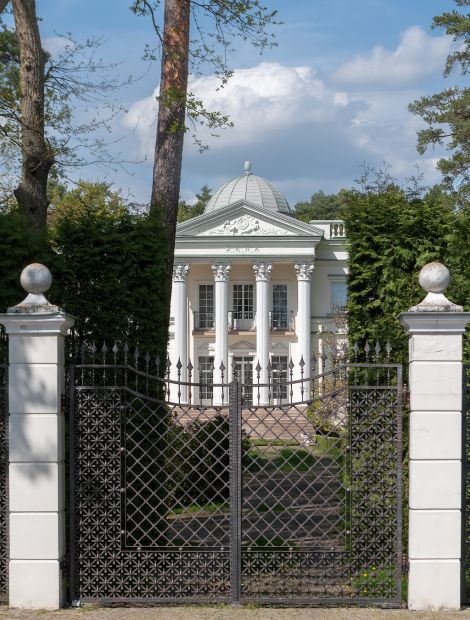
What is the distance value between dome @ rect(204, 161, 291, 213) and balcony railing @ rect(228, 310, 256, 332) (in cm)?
591

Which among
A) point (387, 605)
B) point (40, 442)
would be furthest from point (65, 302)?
point (387, 605)

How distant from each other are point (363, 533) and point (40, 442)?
257cm

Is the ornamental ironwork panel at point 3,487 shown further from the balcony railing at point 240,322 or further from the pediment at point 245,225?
the balcony railing at point 240,322

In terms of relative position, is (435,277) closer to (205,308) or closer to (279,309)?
(279,309)

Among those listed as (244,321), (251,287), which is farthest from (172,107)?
(251,287)

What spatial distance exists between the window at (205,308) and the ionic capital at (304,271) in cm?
420

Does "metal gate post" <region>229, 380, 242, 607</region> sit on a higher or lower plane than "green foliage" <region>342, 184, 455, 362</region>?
lower

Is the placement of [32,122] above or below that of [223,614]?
above

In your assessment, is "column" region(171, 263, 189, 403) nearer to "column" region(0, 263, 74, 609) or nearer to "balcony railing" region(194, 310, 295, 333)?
"balcony railing" region(194, 310, 295, 333)

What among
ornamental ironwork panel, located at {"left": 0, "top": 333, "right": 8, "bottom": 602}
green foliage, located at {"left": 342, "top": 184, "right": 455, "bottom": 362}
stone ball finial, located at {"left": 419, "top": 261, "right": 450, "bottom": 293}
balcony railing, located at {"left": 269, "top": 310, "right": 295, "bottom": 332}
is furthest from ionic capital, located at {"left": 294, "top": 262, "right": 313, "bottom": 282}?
→ ornamental ironwork panel, located at {"left": 0, "top": 333, "right": 8, "bottom": 602}

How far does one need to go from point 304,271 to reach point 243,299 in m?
3.46

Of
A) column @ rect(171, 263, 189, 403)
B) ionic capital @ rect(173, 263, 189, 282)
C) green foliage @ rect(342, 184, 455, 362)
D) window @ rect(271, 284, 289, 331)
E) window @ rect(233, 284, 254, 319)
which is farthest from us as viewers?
window @ rect(233, 284, 254, 319)

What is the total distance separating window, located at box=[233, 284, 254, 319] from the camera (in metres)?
40.0

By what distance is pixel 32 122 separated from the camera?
432 inches
